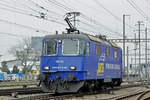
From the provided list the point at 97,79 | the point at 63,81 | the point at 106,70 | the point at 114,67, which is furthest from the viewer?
the point at 114,67

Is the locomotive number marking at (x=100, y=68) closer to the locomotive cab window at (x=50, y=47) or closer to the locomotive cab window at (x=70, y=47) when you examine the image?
the locomotive cab window at (x=70, y=47)

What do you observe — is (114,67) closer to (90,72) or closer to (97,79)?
(97,79)

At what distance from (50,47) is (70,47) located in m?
1.17

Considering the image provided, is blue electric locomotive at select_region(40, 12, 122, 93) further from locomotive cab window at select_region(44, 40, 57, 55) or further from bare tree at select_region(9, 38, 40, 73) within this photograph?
bare tree at select_region(9, 38, 40, 73)

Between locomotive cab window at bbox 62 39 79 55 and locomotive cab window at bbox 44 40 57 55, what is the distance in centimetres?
53

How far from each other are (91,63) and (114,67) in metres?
5.08

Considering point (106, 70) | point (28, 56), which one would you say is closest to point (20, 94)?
point (106, 70)

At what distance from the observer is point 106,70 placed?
19.4m

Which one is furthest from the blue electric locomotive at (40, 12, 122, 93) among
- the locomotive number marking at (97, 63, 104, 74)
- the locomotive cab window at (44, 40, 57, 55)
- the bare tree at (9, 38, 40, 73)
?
the bare tree at (9, 38, 40, 73)

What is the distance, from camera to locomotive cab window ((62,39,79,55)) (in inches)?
636

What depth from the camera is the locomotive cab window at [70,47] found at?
16156 millimetres

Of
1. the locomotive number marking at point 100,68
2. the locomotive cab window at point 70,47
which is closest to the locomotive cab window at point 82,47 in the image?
the locomotive cab window at point 70,47

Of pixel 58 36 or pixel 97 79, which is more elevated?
pixel 58 36

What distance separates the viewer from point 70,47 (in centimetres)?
1628
